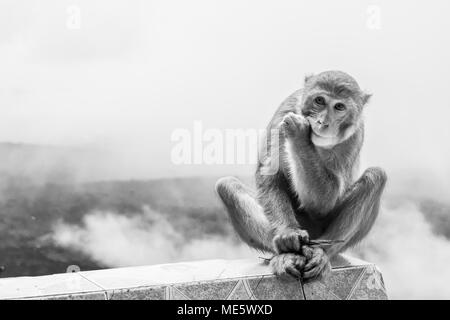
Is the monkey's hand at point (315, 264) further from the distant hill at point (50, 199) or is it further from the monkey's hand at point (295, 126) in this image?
the distant hill at point (50, 199)

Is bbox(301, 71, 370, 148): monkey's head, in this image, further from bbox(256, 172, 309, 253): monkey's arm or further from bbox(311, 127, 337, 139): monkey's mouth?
bbox(256, 172, 309, 253): monkey's arm

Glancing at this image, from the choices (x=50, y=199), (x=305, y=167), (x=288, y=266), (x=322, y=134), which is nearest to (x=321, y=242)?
(x=288, y=266)

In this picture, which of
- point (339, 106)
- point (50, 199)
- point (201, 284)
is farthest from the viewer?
point (50, 199)

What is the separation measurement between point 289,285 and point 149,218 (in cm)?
268

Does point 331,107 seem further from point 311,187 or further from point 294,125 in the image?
point 311,187

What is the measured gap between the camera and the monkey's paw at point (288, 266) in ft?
10.2

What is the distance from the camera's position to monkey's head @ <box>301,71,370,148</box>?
314cm

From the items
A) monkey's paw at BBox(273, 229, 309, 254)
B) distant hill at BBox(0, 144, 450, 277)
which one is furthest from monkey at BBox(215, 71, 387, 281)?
distant hill at BBox(0, 144, 450, 277)

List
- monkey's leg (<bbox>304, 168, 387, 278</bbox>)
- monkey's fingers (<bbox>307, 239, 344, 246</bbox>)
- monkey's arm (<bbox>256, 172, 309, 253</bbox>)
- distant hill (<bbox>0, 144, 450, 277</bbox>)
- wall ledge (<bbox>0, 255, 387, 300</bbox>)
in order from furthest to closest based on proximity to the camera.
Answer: distant hill (<bbox>0, 144, 450, 277</bbox>)
monkey's leg (<bbox>304, 168, 387, 278</bbox>)
monkey's fingers (<bbox>307, 239, 344, 246</bbox>)
monkey's arm (<bbox>256, 172, 309, 253</bbox>)
wall ledge (<bbox>0, 255, 387, 300</bbox>)

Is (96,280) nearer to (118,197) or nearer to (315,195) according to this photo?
(315,195)

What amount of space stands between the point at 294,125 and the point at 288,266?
0.69 m

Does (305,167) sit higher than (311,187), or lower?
higher

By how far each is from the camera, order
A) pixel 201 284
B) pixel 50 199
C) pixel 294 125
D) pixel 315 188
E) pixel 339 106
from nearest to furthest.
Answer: pixel 201 284
pixel 294 125
pixel 339 106
pixel 315 188
pixel 50 199

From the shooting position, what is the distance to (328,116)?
3.13m
